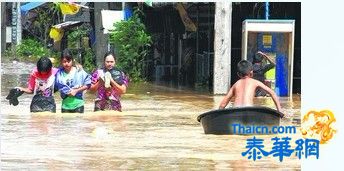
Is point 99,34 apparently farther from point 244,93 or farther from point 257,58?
point 244,93

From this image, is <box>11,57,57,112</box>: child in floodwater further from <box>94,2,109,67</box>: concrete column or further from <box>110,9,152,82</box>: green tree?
<box>94,2,109,67</box>: concrete column

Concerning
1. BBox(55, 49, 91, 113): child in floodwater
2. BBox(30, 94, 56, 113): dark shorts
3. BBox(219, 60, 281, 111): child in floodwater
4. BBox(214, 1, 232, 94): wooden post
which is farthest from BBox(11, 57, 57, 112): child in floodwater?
BBox(214, 1, 232, 94): wooden post

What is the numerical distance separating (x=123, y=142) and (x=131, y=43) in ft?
38.9

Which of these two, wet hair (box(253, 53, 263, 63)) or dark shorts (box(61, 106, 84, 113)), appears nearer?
dark shorts (box(61, 106, 84, 113))

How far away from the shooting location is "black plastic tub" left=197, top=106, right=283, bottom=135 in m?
9.27

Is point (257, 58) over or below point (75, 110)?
over

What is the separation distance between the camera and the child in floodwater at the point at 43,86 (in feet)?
36.4

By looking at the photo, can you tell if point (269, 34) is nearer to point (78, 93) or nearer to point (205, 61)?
point (205, 61)

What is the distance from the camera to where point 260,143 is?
8219 mm

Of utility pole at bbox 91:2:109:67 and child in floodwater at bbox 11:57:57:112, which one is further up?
utility pole at bbox 91:2:109:67

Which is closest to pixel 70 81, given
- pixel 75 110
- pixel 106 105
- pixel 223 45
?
pixel 75 110

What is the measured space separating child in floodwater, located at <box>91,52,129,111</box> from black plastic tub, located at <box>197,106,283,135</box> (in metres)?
1.86

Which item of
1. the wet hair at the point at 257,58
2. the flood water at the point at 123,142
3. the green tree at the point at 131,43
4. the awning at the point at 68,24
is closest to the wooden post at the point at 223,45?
the wet hair at the point at 257,58

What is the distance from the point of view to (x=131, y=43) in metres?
21.9
